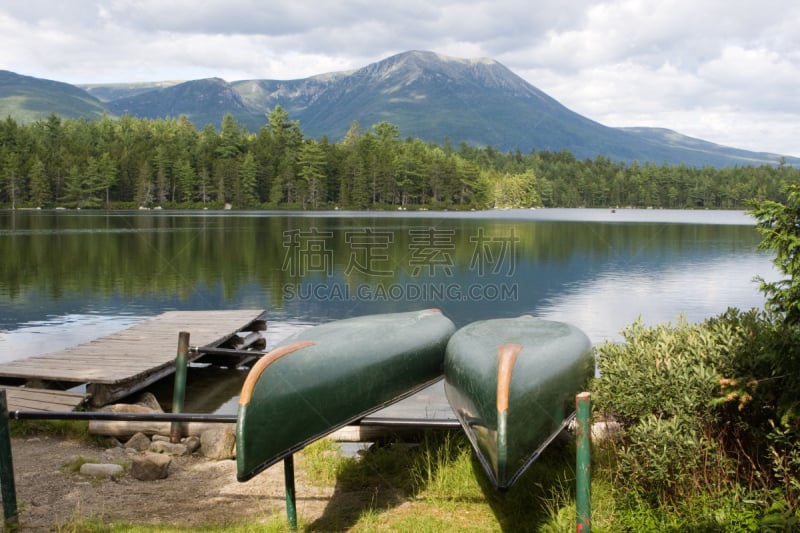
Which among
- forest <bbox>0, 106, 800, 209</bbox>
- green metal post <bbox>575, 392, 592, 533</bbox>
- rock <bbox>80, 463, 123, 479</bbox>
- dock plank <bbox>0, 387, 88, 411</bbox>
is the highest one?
forest <bbox>0, 106, 800, 209</bbox>

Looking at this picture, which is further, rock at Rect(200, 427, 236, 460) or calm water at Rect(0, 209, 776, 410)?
calm water at Rect(0, 209, 776, 410)

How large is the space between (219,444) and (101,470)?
1.60 meters

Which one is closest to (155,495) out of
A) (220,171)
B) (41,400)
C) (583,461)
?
(41,400)

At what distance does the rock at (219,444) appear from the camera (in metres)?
9.17

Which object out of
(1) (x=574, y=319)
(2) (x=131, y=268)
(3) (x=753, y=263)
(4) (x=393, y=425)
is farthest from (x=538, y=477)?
(3) (x=753, y=263)

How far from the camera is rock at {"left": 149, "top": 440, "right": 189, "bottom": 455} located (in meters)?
9.28

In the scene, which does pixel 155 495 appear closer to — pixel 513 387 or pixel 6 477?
pixel 6 477

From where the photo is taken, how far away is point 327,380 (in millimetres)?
7188

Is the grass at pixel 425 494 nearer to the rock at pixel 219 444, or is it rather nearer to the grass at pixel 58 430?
the rock at pixel 219 444

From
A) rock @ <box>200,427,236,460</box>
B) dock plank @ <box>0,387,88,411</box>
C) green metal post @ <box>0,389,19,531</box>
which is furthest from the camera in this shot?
dock plank @ <box>0,387,88,411</box>

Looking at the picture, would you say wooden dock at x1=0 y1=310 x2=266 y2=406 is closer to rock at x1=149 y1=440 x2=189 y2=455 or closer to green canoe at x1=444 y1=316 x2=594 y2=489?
rock at x1=149 y1=440 x2=189 y2=455

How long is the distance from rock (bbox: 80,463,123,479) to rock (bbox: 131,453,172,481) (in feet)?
0.64

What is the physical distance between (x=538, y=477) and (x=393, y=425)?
77.2 inches

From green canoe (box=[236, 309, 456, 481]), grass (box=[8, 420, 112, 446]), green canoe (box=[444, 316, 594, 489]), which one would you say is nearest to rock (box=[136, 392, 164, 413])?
grass (box=[8, 420, 112, 446])
